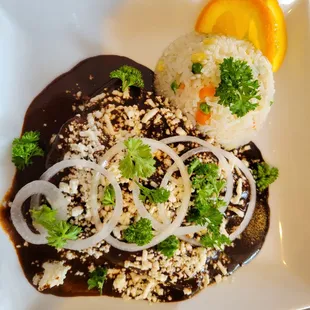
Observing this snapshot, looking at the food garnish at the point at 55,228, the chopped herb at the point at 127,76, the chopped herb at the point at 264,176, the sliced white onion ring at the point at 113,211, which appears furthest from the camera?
the chopped herb at the point at 264,176

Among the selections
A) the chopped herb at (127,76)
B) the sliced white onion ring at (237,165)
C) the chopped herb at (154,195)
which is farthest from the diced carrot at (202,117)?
the chopped herb at (154,195)

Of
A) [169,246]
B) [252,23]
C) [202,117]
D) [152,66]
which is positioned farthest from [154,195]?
[252,23]

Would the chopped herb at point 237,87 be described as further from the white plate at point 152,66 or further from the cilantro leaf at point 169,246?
the cilantro leaf at point 169,246

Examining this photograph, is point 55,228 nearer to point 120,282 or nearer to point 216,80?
point 120,282

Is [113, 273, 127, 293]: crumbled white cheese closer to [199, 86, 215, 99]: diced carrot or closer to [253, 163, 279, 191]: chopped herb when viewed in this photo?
[253, 163, 279, 191]: chopped herb

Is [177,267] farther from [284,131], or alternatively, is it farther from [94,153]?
[284,131]

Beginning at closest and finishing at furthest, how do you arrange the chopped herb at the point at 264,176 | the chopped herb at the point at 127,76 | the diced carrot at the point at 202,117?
the chopped herb at the point at 127,76
the diced carrot at the point at 202,117
the chopped herb at the point at 264,176

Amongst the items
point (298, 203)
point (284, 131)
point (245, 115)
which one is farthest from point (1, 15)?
point (298, 203)
